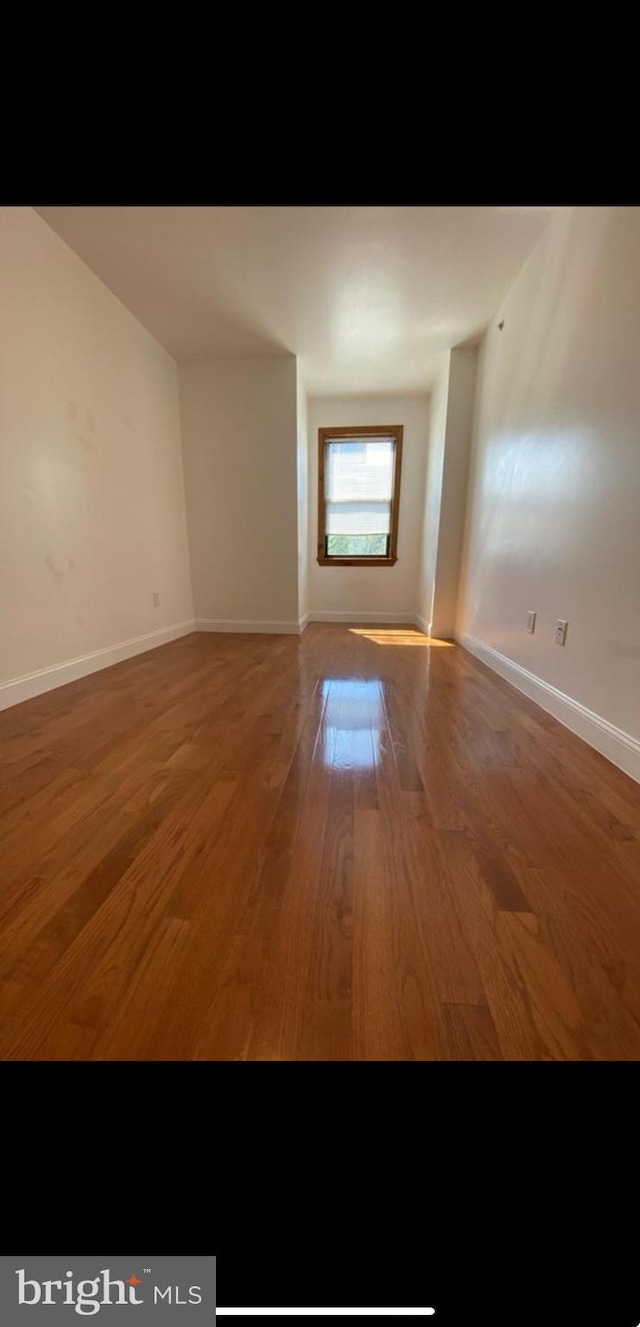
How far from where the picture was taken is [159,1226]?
0.44 meters

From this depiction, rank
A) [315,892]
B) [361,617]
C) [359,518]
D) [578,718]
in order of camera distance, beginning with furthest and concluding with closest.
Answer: [361,617] < [359,518] < [578,718] < [315,892]

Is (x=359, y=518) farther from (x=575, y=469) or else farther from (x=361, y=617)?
(x=575, y=469)

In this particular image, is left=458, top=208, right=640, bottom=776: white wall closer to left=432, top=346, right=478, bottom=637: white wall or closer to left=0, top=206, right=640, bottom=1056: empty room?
left=0, top=206, right=640, bottom=1056: empty room

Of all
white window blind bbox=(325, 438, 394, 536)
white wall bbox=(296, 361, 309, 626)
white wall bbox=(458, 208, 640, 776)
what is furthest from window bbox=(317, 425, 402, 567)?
white wall bbox=(458, 208, 640, 776)

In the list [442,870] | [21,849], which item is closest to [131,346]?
[21,849]

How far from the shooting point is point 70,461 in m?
2.31

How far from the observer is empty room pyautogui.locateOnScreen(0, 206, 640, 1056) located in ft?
2.21

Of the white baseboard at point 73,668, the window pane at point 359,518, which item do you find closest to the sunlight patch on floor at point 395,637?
the window pane at point 359,518

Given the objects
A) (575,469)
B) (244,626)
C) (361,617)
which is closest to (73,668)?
(244,626)

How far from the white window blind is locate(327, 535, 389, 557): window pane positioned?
5cm

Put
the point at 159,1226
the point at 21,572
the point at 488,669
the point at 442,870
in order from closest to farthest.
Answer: the point at 159,1226 → the point at 442,870 → the point at 21,572 → the point at 488,669

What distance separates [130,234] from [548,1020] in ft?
11.2

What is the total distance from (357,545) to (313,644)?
1.79 meters
